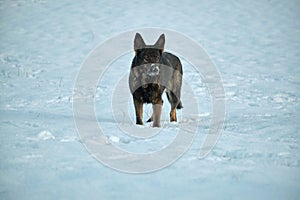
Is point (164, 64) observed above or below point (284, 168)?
above

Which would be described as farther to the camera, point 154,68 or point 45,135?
point 154,68

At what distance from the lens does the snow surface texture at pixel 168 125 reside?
358 cm

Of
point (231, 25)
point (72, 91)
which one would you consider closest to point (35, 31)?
point (72, 91)

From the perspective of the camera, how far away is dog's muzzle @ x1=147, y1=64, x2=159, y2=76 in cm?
627

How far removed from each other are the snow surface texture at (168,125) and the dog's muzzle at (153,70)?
989 mm

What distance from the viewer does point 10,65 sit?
12.6 metres

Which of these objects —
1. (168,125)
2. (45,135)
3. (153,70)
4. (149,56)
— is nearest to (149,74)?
(153,70)

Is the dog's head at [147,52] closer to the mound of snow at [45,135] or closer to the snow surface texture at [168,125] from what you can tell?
the snow surface texture at [168,125]

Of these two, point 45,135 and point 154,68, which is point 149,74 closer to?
point 154,68

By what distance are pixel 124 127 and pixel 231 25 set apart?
14.7 metres

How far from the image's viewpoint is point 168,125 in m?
6.34

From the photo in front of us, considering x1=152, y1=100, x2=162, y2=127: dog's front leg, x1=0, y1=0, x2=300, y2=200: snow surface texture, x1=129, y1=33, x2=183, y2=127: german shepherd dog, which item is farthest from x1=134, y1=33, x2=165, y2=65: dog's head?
x1=0, y1=0, x2=300, y2=200: snow surface texture

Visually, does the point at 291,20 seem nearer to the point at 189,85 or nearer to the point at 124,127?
the point at 189,85

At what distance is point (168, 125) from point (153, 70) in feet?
3.20
